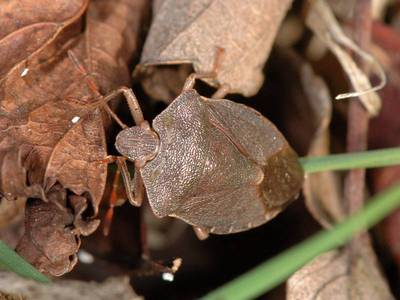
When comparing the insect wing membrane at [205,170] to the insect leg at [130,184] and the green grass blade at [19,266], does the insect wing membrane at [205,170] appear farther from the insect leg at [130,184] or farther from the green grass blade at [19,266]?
the green grass blade at [19,266]

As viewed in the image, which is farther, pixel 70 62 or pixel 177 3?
pixel 177 3

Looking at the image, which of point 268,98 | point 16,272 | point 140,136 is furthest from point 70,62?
point 268,98

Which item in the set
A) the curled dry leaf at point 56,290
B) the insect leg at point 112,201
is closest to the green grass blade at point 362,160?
the insect leg at point 112,201

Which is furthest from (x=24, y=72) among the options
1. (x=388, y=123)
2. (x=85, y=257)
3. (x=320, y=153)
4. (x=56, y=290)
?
(x=388, y=123)

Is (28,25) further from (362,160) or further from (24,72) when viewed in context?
(362,160)

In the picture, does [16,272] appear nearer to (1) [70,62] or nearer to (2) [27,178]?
(2) [27,178]

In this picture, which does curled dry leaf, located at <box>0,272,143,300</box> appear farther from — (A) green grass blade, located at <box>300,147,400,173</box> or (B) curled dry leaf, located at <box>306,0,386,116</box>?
(B) curled dry leaf, located at <box>306,0,386,116</box>
